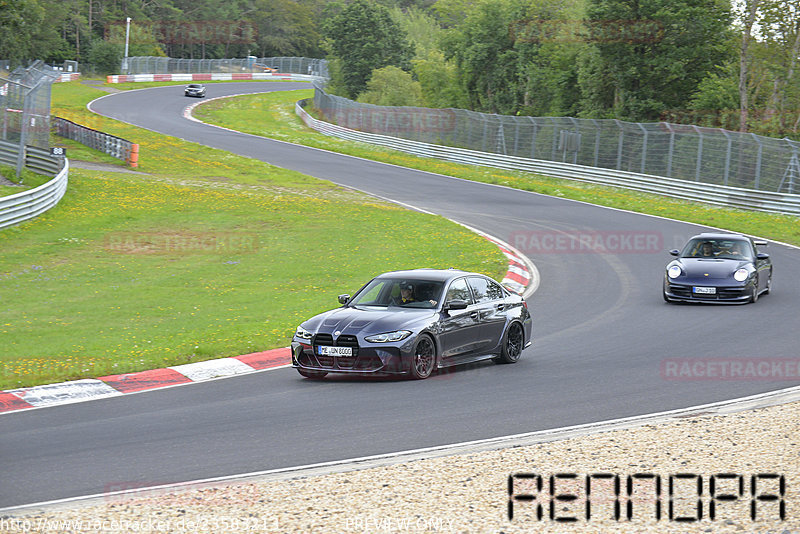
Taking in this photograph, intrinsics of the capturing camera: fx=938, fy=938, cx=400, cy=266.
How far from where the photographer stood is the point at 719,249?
64.3ft

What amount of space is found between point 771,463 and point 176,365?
831cm

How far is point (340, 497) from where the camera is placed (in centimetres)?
697

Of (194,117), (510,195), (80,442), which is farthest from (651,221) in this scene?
(194,117)

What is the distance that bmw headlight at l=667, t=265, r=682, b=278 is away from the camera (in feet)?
61.6

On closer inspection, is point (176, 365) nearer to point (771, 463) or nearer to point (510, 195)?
point (771, 463)

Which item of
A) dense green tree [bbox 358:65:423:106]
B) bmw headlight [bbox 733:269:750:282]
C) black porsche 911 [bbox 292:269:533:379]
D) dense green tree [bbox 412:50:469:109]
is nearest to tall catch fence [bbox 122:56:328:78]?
dense green tree [bbox 358:65:423:106]

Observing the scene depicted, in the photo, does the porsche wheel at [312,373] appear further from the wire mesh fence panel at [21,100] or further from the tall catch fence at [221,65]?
the tall catch fence at [221,65]

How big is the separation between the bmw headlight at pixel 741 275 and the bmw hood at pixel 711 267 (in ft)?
0.30

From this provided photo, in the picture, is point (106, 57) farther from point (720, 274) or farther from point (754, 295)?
point (754, 295)

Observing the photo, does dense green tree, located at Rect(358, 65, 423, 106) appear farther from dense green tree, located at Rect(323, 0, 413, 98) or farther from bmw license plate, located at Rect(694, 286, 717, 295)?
bmw license plate, located at Rect(694, 286, 717, 295)

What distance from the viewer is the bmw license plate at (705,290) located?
60.6ft

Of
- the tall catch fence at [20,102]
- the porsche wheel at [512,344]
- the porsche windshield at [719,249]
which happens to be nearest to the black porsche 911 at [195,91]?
the tall catch fence at [20,102]

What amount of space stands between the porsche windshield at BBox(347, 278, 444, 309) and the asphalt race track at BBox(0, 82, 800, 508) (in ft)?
3.48

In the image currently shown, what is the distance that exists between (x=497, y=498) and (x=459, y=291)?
636cm
